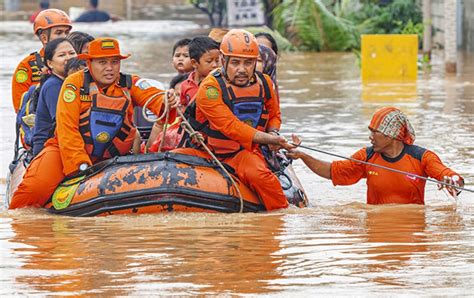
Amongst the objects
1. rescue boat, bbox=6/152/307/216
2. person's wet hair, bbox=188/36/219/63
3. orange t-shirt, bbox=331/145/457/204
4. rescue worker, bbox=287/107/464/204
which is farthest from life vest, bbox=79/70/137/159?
orange t-shirt, bbox=331/145/457/204

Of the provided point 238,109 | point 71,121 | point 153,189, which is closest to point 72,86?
point 71,121

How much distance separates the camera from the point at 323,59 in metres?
28.1

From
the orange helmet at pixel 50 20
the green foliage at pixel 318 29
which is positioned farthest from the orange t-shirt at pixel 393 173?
the green foliage at pixel 318 29

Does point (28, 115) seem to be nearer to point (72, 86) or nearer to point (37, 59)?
point (37, 59)

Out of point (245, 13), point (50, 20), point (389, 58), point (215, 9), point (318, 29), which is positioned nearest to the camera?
point (50, 20)

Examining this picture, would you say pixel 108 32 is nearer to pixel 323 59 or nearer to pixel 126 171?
pixel 323 59

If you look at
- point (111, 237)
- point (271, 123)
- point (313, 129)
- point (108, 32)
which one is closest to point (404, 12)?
point (108, 32)

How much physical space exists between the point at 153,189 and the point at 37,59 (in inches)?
121

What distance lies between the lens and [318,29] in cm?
2980

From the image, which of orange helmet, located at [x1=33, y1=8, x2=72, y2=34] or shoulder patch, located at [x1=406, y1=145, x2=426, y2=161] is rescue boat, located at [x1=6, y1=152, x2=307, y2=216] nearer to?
shoulder patch, located at [x1=406, y1=145, x2=426, y2=161]

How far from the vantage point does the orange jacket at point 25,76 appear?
13.1m

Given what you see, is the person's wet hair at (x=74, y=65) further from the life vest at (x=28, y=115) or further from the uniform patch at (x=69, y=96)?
the uniform patch at (x=69, y=96)

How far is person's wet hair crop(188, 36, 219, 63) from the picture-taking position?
11.4 meters

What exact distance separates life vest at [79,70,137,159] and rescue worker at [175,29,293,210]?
491 millimetres
